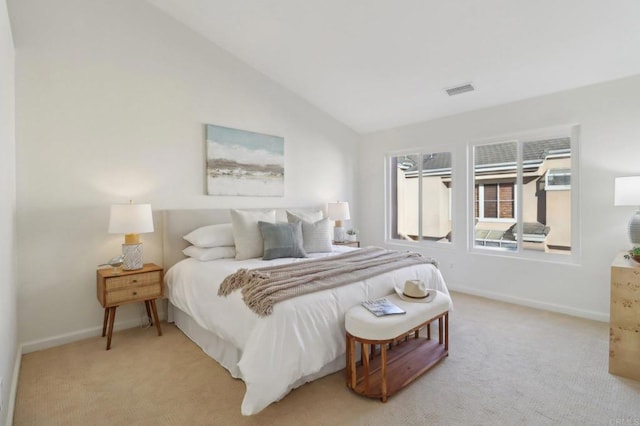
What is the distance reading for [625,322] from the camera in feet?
7.33

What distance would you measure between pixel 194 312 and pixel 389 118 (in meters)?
3.67

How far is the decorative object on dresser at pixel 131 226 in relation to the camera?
278 centimetres

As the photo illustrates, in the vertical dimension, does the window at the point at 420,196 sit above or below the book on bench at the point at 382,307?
above

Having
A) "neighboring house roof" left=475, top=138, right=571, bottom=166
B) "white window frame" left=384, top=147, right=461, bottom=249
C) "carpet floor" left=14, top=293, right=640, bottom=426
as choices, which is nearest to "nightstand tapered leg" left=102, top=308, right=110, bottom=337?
"carpet floor" left=14, top=293, right=640, bottom=426

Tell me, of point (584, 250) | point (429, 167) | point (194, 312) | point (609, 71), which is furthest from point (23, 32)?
point (584, 250)

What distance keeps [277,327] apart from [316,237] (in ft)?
5.71

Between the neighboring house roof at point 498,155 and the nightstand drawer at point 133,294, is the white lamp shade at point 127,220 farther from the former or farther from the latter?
the neighboring house roof at point 498,155

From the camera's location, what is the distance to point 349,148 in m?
5.30

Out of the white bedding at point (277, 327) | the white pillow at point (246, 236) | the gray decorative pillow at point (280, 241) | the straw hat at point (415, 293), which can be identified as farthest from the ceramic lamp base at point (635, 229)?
the white pillow at point (246, 236)

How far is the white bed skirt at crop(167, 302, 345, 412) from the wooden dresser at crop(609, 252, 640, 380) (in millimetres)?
1903

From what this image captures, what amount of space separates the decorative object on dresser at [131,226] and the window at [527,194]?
151 inches

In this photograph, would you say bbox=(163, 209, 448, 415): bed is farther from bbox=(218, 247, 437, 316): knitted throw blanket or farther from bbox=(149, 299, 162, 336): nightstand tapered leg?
bbox=(149, 299, 162, 336): nightstand tapered leg

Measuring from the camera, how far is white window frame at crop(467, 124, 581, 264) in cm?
341

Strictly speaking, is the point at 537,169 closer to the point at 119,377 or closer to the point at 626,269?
the point at 626,269
